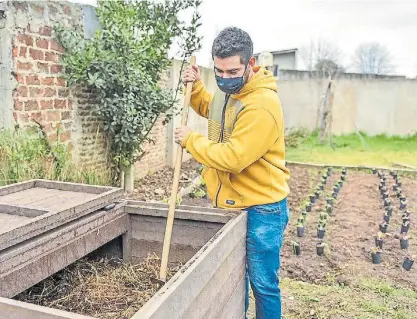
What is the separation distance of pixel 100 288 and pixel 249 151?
3.94 feet

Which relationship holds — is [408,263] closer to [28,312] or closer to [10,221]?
[10,221]

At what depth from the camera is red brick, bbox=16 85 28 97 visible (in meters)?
5.00

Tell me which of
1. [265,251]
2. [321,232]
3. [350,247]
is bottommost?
[350,247]

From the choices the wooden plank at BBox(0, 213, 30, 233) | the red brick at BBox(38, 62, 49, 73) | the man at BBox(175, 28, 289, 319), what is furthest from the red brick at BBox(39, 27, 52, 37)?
the wooden plank at BBox(0, 213, 30, 233)

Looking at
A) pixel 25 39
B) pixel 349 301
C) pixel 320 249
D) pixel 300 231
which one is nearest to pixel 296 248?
pixel 320 249

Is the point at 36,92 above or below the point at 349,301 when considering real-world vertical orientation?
above

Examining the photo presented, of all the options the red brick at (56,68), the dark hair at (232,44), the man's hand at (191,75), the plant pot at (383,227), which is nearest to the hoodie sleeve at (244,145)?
the dark hair at (232,44)

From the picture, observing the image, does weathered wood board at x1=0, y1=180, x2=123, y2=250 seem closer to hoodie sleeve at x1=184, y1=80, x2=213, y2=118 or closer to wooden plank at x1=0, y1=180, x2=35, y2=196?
wooden plank at x1=0, y1=180, x2=35, y2=196

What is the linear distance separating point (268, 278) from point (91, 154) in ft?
14.5

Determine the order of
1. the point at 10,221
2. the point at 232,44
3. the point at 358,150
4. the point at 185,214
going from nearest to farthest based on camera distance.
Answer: the point at 10,221
the point at 232,44
the point at 185,214
the point at 358,150

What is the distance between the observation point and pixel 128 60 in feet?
20.9

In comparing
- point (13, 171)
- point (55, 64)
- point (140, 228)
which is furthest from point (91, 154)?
point (140, 228)

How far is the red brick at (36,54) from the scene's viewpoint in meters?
5.18

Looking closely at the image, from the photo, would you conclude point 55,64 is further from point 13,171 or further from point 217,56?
point 217,56
